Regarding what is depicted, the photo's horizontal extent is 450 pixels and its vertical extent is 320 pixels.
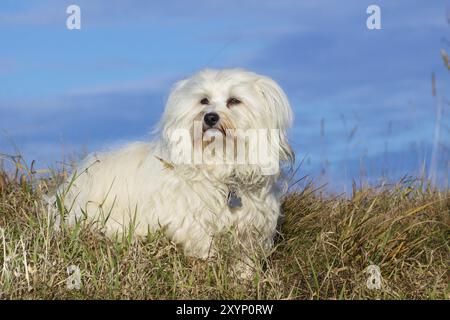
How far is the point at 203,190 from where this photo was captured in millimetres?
6594

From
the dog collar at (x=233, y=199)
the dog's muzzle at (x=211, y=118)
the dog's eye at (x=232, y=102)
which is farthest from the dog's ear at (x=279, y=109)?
the dog's muzzle at (x=211, y=118)

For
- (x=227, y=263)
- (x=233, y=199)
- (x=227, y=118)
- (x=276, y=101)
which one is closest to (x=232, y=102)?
(x=227, y=118)

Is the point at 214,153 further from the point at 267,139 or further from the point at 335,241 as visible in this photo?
the point at 335,241

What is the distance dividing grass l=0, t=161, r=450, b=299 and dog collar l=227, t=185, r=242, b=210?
499 millimetres

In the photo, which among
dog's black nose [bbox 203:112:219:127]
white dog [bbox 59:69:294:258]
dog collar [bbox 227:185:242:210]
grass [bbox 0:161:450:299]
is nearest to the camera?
grass [bbox 0:161:450:299]

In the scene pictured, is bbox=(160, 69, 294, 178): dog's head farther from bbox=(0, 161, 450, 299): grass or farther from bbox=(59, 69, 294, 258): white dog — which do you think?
bbox=(0, 161, 450, 299): grass

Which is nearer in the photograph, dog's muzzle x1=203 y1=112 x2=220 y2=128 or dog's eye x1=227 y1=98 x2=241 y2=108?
dog's muzzle x1=203 y1=112 x2=220 y2=128

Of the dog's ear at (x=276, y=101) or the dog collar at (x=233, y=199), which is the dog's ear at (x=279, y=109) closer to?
the dog's ear at (x=276, y=101)

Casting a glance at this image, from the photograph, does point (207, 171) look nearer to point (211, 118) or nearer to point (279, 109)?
point (211, 118)

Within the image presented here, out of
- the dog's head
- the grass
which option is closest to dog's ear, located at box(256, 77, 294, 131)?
the dog's head

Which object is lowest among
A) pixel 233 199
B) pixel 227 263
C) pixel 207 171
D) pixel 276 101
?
pixel 227 263

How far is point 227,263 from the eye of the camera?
6172mm

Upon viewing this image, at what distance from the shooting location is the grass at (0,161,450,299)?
5.69 meters

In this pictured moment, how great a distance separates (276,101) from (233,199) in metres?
0.81
